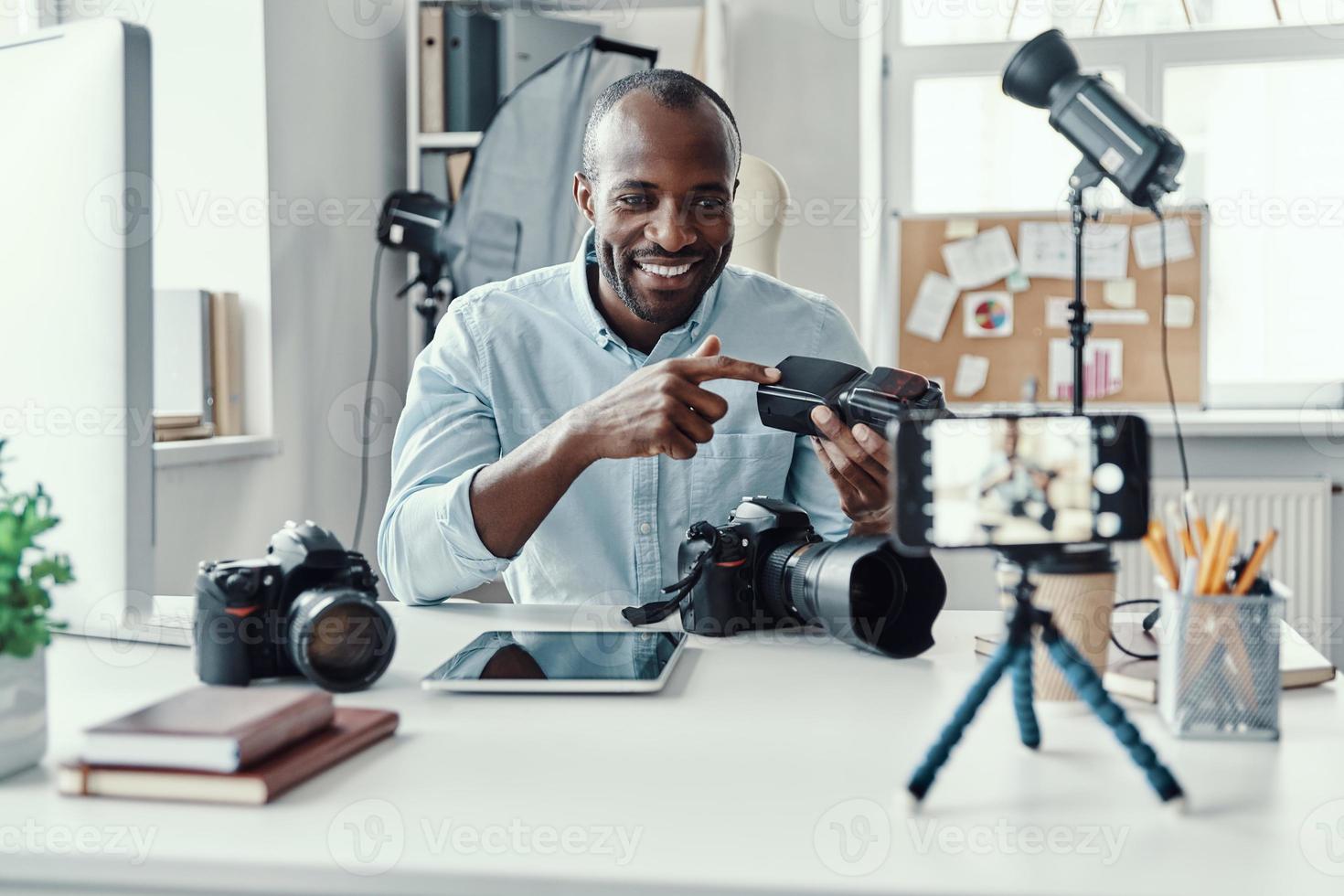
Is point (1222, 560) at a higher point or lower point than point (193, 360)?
lower

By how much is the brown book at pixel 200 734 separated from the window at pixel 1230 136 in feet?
8.90

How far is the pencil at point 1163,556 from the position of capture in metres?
0.72

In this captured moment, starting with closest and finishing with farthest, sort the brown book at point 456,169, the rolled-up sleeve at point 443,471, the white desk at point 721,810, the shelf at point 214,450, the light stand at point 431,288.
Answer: the white desk at point 721,810
the rolled-up sleeve at point 443,471
the shelf at point 214,450
the light stand at point 431,288
the brown book at point 456,169

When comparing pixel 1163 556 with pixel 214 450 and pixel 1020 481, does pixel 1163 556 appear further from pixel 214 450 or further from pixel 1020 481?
pixel 214 450

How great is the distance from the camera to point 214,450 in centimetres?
192

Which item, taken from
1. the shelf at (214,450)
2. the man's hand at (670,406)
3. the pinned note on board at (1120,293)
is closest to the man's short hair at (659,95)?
the man's hand at (670,406)

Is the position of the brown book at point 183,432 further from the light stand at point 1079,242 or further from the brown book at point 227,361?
the light stand at point 1079,242

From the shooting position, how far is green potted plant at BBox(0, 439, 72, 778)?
0.65m

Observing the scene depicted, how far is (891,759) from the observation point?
26.9 inches

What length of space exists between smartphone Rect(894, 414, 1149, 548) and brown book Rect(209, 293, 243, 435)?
166cm

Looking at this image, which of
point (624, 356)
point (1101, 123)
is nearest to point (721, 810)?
point (624, 356)

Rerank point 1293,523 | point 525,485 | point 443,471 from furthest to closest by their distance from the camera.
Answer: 1. point 1293,523
2. point 443,471
3. point 525,485

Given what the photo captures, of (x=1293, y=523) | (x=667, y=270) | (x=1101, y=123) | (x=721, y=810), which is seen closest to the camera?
(x=721, y=810)

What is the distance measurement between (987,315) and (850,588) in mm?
2252
